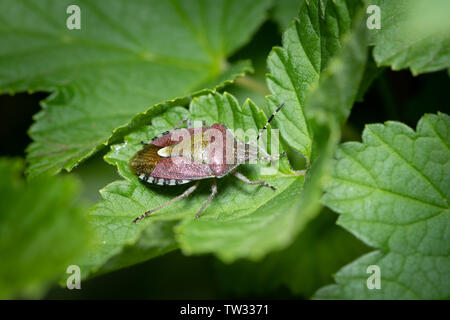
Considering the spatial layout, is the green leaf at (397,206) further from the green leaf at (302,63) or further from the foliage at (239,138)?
the green leaf at (302,63)

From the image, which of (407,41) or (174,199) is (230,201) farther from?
(407,41)

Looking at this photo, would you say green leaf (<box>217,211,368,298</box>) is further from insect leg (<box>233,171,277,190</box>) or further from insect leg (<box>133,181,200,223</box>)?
insect leg (<box>133,181,200,223</box>)

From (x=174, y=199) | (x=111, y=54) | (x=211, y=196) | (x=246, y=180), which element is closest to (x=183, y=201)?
(x=174, y=199)

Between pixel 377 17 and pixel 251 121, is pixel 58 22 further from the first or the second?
pixel 377 17

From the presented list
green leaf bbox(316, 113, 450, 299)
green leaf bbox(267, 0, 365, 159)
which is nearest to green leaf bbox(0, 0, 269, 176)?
green leaf bbox(267, 0, 365, 159)

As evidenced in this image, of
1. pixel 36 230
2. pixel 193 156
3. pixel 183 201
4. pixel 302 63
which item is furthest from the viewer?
pixel 193 156

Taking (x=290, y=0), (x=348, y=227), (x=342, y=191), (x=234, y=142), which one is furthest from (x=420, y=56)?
(x=290, y=0)
